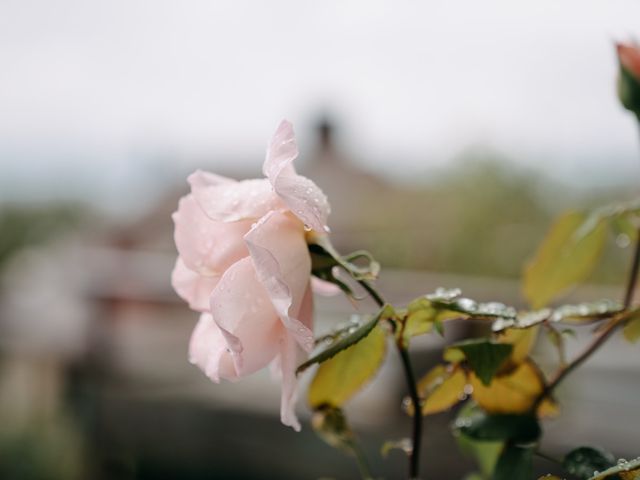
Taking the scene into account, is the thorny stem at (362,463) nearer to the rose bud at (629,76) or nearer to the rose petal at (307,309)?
the rose petal at (307,309)

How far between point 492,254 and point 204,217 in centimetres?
477

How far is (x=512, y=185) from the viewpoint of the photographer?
557cm

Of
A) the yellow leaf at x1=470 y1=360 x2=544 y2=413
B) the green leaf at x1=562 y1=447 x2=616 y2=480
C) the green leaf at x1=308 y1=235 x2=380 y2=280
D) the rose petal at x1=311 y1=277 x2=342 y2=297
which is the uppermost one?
the green leaf at x1=308 y1=235 x2=380 y2=280

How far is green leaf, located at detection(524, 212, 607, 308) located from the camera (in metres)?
0.38

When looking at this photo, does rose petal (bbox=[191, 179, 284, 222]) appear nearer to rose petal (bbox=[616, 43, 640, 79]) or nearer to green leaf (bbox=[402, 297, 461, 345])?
green leaf (bbox=[402, 297, 461, 345])

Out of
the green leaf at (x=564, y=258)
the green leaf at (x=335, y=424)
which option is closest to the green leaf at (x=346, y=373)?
the green leaf at (x=335, y=424)

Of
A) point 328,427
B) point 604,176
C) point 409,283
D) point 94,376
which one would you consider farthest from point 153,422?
point 604,176

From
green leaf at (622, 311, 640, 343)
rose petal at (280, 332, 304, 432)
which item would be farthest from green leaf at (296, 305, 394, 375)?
green leaf at (622, 311, 640, 343)

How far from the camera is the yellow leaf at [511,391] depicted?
11.9 inches

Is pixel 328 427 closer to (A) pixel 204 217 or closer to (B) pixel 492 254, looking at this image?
(A) pixel 204 217

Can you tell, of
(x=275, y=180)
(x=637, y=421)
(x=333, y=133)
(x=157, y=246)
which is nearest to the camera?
(x=275, y=180)

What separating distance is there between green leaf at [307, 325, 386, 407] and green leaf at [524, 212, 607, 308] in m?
0.11

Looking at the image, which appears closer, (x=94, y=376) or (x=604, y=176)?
(x=94, y=376)

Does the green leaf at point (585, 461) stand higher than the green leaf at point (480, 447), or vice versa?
the green leaf at point (585, 461)
